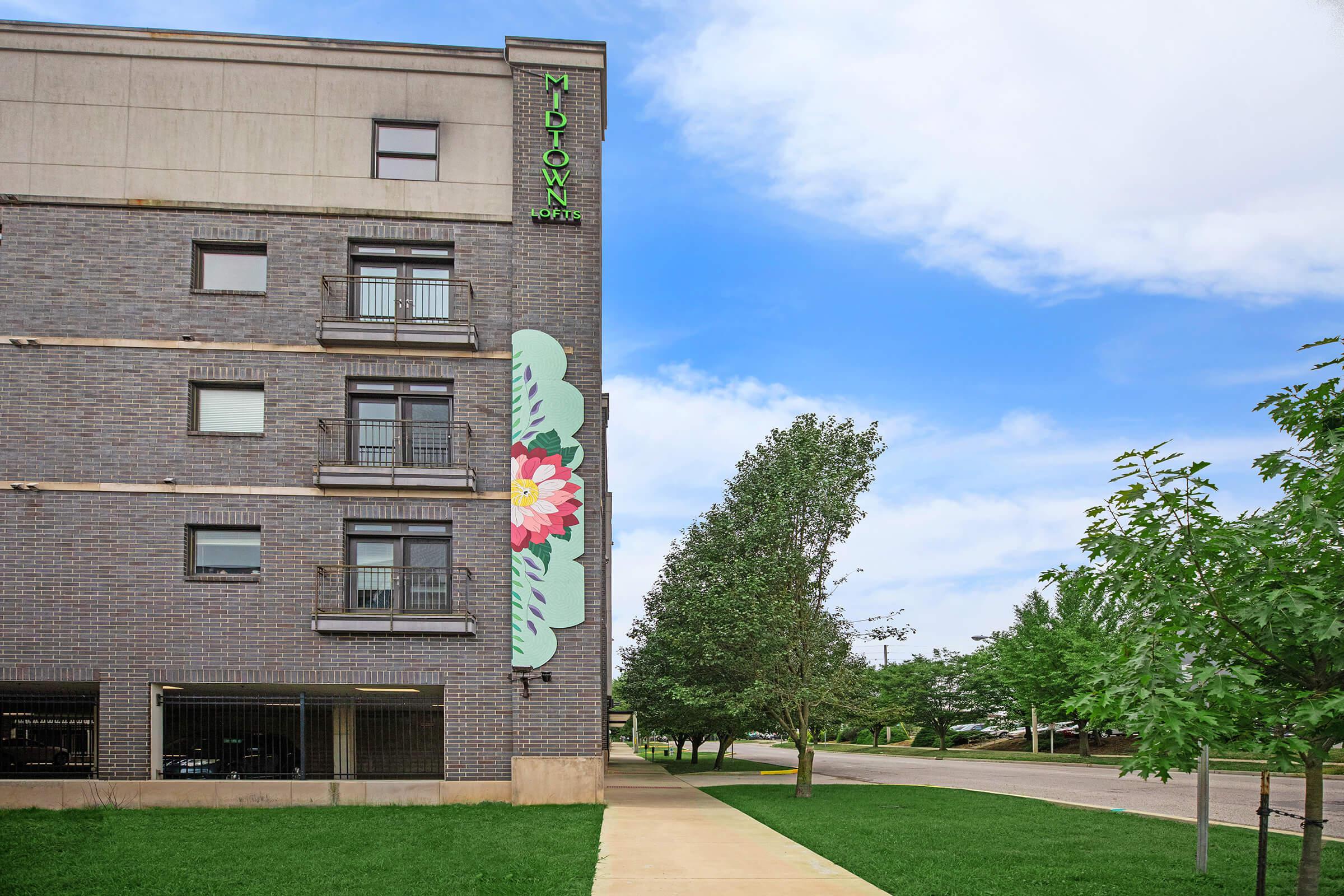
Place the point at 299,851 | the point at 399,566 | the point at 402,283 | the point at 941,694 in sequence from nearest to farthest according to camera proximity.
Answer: the point at 299,851 → the point at 399,566 → the point at 402,283 → the point at 941,694

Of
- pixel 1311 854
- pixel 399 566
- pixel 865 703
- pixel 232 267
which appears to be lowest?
pixel 865 703

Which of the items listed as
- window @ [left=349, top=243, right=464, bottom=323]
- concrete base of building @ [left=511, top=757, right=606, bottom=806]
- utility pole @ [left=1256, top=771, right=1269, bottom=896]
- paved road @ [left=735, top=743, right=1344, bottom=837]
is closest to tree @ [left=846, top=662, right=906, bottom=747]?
paved road @ [left=735, top=743, right=1344, bottom=837]

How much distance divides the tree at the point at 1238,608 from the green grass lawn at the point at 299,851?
237 inches

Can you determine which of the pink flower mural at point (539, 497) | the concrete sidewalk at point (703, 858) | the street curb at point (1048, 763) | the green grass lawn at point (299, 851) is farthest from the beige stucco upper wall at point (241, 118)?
the street curb at point (1048, 763)

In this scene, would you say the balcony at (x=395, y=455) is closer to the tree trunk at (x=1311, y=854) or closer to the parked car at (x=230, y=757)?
the parked car at (x=230, y=757)

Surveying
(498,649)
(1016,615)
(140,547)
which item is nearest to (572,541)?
(498,649)

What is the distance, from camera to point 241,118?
20500mm

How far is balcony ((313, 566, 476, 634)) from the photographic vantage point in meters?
19.5

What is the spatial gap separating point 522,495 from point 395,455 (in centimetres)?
259

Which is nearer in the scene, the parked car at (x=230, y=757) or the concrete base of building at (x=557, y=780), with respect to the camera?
the concrete base of building at (x=557, y=780)

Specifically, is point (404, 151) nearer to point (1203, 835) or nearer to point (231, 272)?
point (231, 272)

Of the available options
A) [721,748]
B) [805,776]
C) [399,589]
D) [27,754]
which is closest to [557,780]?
[399,589]

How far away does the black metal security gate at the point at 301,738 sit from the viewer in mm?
19625

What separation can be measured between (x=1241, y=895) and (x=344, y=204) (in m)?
18.5
